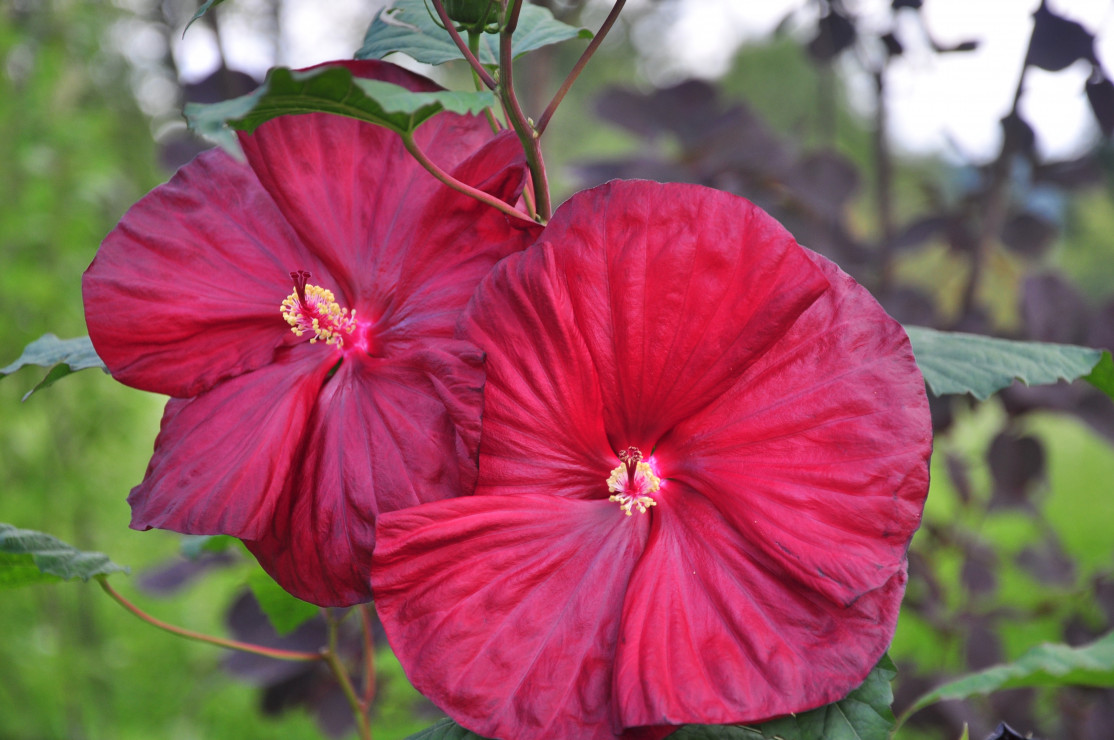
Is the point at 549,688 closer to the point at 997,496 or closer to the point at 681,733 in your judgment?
the point at 681,733

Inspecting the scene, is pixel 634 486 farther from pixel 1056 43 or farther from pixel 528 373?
pixel 1056 43

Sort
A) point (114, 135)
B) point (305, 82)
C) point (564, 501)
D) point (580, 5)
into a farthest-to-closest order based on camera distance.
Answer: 1. point (114, 135)
2. point (580, 5)
3. point (564, 501)
4. point (305, 82)

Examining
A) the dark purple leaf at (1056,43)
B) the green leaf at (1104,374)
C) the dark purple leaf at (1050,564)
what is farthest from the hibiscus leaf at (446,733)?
A: the dark purple leaf at (1050,564)

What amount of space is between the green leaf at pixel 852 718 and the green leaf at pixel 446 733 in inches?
7.7

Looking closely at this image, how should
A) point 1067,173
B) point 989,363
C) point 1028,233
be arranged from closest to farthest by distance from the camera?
point 989,363, point 1067,173, point 1028,233

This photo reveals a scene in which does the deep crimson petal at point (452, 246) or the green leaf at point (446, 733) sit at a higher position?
the deep crimson petal at point (452, 246)

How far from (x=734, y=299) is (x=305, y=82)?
0.89 feet

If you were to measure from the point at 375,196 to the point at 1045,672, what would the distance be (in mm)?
598

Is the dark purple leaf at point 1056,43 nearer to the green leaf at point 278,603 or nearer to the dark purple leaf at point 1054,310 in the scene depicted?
the dark purple leaf at point 1054,310

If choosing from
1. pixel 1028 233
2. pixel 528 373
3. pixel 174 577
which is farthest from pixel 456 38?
pixel 1028 233

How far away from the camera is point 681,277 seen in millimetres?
512

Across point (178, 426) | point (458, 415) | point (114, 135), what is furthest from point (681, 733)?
point (114, 135)

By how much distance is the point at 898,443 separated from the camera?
1.59 ft

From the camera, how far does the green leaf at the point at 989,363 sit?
640 millimetres
